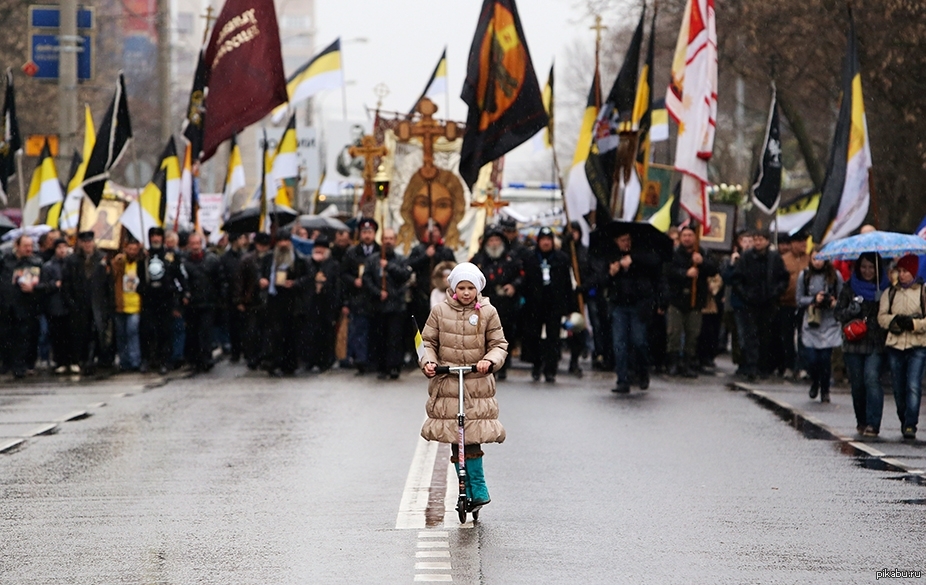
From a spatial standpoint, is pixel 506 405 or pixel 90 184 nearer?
pixel 506 405

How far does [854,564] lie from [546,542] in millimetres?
1631

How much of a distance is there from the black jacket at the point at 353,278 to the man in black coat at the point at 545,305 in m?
2.18

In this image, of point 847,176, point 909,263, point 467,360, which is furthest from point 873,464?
point 847,176

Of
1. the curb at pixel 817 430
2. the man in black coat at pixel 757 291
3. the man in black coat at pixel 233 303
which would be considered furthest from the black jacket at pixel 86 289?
the curb at pixel 817 430

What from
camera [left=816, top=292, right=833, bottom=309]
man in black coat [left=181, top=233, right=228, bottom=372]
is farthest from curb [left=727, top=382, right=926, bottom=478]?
man in black coat [left=181, top=233, right=228, bottom=372]

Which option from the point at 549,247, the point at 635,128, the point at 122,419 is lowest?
the point at 122,419

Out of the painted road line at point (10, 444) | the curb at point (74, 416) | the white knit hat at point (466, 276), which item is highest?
the white knit hat at point (466, 276)

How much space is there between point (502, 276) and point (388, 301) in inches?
65.1

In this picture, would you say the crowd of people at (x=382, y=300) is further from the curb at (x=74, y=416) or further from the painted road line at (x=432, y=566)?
the painted road line at (x=432, y=566)

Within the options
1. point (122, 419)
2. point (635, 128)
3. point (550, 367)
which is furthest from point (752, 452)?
point (635, 128)

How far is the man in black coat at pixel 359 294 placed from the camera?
2303cm

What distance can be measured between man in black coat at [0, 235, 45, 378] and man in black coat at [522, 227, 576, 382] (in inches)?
255

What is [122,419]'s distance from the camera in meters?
17.0

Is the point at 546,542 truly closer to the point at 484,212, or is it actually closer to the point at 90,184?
the point at 90,184
